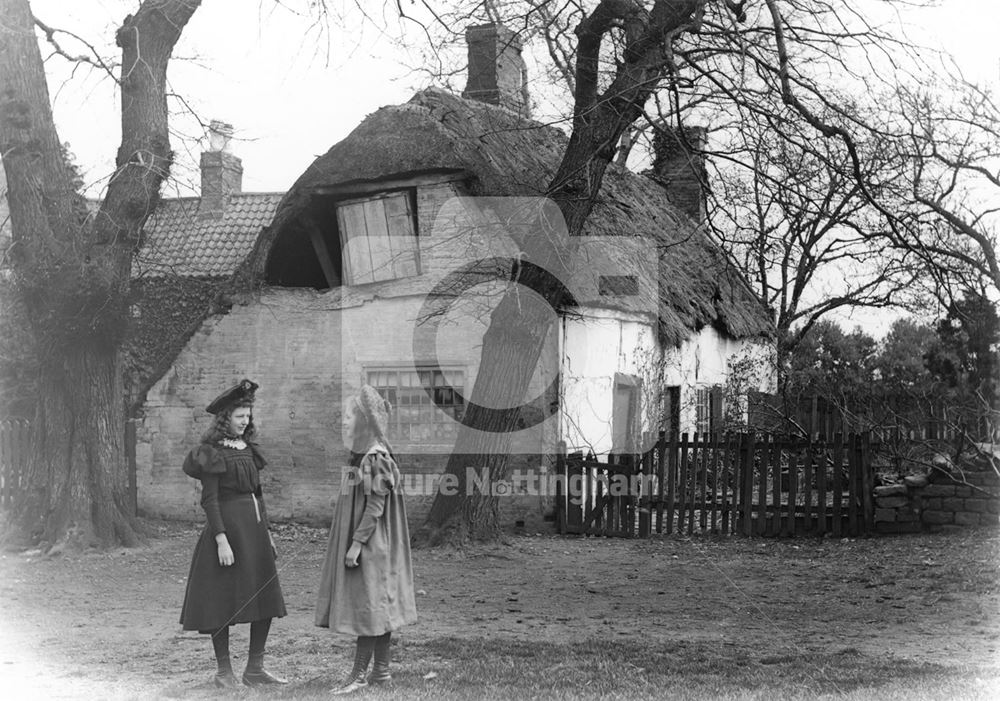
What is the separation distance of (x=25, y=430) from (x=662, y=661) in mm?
11651

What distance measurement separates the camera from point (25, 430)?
14867mm

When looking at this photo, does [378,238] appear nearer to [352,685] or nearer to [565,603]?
[565,603]

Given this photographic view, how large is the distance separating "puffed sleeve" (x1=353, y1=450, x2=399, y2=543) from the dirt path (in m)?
1.11

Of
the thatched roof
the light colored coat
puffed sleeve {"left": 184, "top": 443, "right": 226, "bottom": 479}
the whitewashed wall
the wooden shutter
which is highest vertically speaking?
the thatched roof

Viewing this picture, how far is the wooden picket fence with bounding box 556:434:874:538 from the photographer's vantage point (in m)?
11.8

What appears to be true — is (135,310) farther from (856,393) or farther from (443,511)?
(856,393)

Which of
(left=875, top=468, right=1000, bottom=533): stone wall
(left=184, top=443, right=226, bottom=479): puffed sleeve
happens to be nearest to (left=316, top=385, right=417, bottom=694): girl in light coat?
(left=184, top=443, right=226, bottom=479): puffed sleeve

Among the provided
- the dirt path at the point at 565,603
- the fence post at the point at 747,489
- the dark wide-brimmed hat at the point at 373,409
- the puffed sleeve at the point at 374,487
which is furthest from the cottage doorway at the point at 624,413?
the puffed sleeve at the point at 374,487

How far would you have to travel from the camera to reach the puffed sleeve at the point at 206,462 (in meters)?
5.79

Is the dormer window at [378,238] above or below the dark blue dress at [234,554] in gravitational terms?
above

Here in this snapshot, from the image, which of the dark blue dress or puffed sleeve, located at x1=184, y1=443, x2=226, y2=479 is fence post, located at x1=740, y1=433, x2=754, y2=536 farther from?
puffed sleeve, located at x1=184, y1=443, x2=226, y2=479

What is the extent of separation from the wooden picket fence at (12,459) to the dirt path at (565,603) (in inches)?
138

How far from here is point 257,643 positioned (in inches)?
232

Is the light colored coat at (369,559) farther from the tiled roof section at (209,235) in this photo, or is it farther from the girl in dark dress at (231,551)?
the tiled roof section at (209,235)
